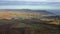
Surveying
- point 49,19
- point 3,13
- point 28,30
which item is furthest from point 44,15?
point 3,13

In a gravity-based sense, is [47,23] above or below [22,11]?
below

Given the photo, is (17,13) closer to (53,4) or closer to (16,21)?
(16,21)

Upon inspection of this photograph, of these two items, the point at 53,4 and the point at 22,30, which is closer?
the point at 22,30

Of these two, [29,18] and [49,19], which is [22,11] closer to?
[29,18]

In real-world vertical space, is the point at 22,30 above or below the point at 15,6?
below

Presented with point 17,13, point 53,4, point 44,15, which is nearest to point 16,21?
point 17,13

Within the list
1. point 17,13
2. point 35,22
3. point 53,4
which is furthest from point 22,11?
point 53,4

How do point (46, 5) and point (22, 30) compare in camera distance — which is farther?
point (46, 5)
